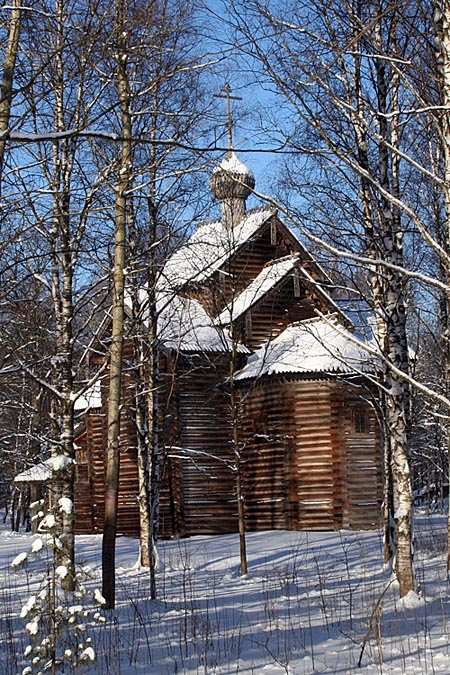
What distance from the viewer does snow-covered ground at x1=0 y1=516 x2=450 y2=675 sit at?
8.06m

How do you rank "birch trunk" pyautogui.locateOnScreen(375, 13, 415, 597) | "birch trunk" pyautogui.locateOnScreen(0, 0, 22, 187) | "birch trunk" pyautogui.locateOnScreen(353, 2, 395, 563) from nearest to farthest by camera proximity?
1. "birch trunk" pyautogui.locateOnScreen(0, 0, 22, 187)
2. "birch trunk" pyautogui.locateOnScreen(353, 2, 395, 563)
3. "birch trunk" pyautogui.locateOnScreen(375, 13, 415, 597)

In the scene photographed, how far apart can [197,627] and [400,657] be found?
2631mm

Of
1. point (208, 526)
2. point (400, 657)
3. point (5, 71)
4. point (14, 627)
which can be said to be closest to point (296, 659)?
point (400, 657)

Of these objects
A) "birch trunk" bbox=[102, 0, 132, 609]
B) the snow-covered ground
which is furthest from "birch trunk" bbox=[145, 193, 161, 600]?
"birch trunk" bbox=[102, 0, 132, 609]

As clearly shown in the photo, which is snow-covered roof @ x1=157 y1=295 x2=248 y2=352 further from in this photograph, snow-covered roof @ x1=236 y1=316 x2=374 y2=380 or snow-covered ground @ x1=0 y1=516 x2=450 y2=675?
snow-covered ground @ x1=0 y1=516 x2=450 y2=675

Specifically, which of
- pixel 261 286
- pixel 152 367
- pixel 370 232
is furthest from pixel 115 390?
pixel 261 286

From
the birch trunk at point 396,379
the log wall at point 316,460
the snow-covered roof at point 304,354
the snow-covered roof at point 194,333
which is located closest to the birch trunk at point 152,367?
the birch trunk at point 396,379

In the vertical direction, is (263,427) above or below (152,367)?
below

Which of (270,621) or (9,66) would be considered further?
(270,621)

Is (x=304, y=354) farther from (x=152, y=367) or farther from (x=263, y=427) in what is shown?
(x=152, y=367)

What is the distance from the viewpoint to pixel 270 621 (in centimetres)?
1009

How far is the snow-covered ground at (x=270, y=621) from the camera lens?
8062 mm

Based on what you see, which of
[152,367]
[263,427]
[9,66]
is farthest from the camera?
[263,427]

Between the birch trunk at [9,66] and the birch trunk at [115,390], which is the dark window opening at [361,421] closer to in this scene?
the birch trunk at [115,390]
